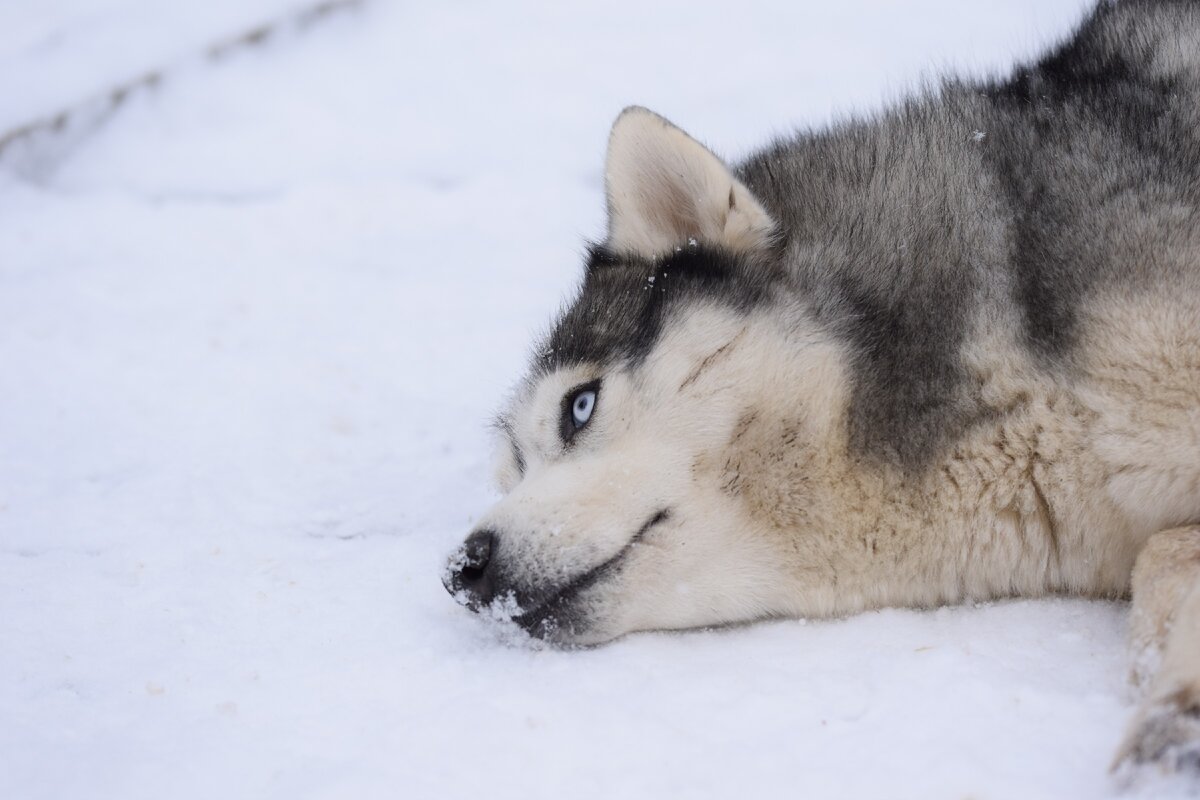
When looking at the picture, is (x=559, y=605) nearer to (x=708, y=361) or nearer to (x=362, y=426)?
(x=708, y=361)

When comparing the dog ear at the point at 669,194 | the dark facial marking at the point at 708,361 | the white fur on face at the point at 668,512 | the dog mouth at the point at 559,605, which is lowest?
the dog mouth at the point at 559,605

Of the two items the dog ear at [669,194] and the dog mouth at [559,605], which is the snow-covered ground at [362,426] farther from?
the dog ear at [669,194]

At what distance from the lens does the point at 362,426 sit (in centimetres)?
385

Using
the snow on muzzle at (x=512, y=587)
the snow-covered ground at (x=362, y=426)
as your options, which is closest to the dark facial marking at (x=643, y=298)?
the snow on muzzle at (x=512, y=587)

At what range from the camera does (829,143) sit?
291cm

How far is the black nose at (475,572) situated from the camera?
2.42m

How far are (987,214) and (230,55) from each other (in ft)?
16.9

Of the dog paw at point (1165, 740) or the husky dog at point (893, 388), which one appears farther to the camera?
the husky dog at point (893, 388)

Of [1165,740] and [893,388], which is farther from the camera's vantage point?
[893,388]

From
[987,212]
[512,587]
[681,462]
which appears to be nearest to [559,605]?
[512,587]

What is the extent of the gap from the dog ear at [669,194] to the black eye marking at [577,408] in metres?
0.41

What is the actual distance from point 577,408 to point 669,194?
59cm

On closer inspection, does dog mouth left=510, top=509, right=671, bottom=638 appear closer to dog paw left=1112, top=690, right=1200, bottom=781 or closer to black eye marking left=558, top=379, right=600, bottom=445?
black eye marking left=558, top=379, right=600, bottom=445

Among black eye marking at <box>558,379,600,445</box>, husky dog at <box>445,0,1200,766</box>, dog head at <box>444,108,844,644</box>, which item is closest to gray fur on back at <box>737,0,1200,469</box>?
husky dog at <box>445,0,1200,766</box>
